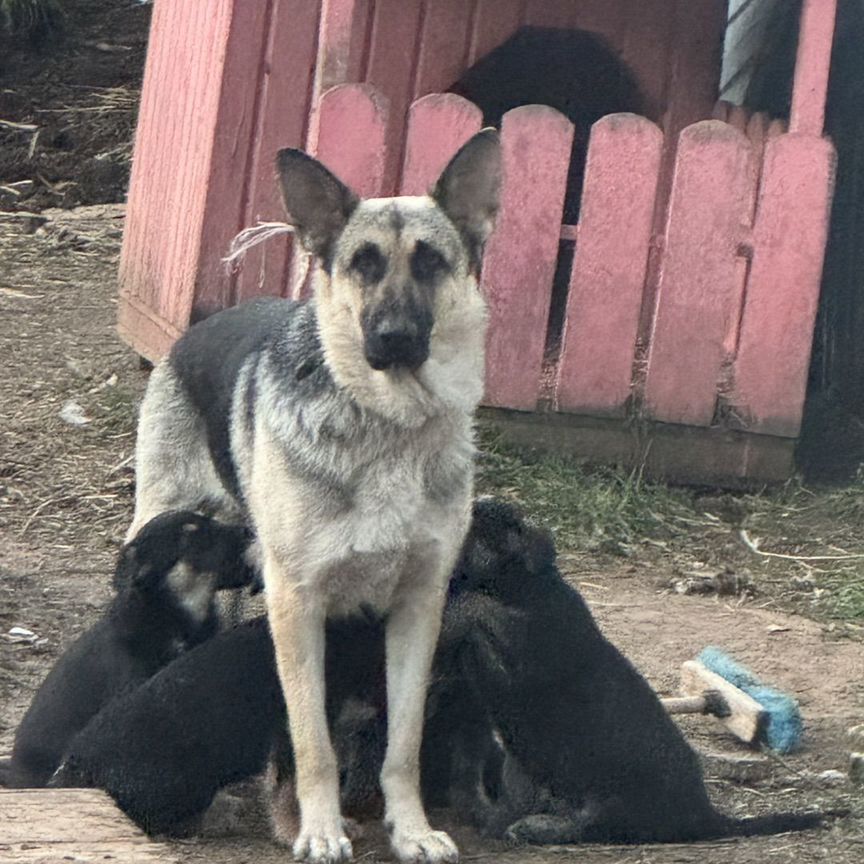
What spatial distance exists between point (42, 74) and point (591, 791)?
373 inches

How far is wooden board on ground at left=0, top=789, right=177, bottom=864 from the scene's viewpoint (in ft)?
13.1

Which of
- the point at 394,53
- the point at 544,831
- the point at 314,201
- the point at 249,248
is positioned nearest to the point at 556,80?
the point at 394,53

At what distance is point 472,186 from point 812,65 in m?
3.23

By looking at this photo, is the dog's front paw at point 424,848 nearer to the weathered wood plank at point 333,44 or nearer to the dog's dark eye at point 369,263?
the dog's dark eye at point 369,263

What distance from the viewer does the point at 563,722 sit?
4.46 metres

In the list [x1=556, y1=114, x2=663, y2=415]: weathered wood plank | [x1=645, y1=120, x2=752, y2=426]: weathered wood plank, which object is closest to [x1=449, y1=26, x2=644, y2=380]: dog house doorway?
[x1=556, y1=114, x2=663, y2=415]: weathered wood plank

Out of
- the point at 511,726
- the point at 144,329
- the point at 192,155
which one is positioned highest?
the point at 192,155

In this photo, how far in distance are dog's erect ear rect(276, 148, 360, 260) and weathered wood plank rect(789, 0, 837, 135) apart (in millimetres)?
3419

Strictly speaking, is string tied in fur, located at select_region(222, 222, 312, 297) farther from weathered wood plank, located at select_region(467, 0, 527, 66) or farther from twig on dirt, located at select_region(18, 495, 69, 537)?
weathered wood plank, located at select_region(467, 0, 527, 66)

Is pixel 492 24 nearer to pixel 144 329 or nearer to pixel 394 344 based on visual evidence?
pixel 144 329

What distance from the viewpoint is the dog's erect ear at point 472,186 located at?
466cm

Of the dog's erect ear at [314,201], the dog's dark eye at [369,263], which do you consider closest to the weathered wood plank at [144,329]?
the dog's erect ear at [314,201]

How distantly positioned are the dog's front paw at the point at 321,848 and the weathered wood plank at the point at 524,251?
11.8ft

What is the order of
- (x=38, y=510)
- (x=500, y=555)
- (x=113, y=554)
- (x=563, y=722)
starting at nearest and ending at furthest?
(x=563, y=722), (x=500, y=555), (x=113, y=554), (x=38, y=510)
